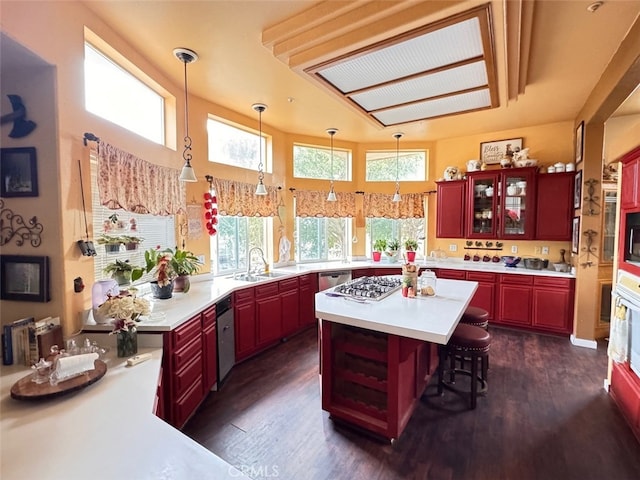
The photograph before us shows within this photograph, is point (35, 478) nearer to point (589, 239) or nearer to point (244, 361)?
point (244, 361)

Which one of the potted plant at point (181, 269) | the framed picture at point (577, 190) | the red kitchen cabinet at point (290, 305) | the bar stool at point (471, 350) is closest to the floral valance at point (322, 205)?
the red kitchen cabinet at point (290, 305)

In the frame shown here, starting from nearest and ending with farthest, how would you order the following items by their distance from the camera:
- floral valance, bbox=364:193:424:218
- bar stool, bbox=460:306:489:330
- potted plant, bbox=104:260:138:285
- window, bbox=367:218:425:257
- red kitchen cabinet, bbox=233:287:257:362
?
potted plant, bbox=104:260:138:285 → bar stool, bbox=460:306:489:330 → red kitchen cabinet, bbox=233:287:257:362 → floral valance, bbox=364:193:424:218 → window, bbox=367:218:425:257

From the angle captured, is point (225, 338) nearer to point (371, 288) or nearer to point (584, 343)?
point (371, 288)

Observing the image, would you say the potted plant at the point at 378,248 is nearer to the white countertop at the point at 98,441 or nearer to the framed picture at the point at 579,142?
the framed picture at the point at 579,142

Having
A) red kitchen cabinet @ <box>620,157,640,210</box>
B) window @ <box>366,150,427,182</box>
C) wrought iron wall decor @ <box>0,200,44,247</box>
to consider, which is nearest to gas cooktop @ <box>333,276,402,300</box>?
red kitchen cabinet @ <box>620,157,640,210</box>

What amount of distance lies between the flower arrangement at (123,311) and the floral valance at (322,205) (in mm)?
3091

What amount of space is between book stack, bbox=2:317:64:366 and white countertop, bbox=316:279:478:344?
159 centimetres

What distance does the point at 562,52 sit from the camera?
7.84ft

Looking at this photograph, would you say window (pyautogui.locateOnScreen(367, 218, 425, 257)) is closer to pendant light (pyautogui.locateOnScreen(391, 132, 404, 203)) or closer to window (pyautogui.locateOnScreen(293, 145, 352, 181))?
pendant light (pyautogui.locateOnScreen(391, 132, 404, 203))

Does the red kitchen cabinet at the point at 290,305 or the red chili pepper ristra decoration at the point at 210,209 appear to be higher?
the red chili pepper ristra decoration at the point at 210,209

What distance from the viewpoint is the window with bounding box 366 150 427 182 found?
205 inches

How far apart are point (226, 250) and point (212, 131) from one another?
1505 mm

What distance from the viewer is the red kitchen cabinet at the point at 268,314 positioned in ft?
11.0

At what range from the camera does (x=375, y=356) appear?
204cm
